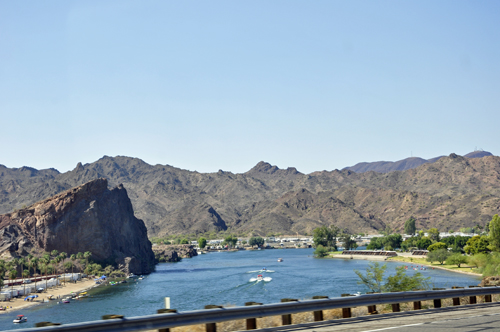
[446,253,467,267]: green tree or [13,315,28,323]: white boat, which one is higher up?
[13,315,28,323]: white boat

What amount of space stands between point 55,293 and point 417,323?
11987 cm

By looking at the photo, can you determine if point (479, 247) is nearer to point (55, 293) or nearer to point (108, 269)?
point (55, 293)

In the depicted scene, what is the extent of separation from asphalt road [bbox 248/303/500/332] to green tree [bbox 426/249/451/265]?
14346cm

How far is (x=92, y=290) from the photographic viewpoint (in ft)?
417

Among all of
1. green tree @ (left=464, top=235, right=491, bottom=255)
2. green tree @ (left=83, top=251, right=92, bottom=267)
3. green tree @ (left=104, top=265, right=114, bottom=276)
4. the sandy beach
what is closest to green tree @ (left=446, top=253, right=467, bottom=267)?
green tree @ (left=464, top=235, right=491, bottom=255)

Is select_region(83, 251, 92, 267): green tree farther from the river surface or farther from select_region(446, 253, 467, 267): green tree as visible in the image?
select_region(446, 253, 467, 267): green tree

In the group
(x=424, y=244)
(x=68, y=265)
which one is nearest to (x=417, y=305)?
(x=68, y=265)

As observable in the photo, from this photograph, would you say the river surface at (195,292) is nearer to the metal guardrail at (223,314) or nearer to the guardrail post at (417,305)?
the guardrail post at (417,305)

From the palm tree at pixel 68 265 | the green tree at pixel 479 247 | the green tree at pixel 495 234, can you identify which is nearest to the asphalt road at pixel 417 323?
the green tree at pixel 495 234

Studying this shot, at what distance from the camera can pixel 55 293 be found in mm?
117062

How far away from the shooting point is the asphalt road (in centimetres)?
1292

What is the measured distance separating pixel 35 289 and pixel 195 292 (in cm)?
4171

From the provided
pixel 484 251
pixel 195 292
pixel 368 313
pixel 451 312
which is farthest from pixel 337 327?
pixel 484 251

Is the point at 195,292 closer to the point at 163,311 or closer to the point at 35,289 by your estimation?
the point at 35,289
